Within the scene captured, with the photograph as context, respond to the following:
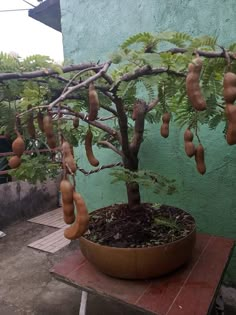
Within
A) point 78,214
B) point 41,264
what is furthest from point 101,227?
point 41,264

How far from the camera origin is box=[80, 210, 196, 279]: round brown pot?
1.24 metres

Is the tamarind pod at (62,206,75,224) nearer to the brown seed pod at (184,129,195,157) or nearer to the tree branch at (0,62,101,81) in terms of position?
the tree branch at (0,62,101,81)

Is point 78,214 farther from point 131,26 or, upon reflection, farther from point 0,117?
point 131,26

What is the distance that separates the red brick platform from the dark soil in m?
0.18

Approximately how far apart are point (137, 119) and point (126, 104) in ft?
0.57

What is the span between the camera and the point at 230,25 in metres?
1.82

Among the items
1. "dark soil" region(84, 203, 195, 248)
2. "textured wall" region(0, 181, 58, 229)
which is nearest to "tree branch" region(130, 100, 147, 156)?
"dark soil" region(84, 203, 195, 248)

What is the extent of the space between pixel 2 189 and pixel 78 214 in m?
3.40

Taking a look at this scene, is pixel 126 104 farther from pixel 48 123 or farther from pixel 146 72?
pixel 48 123

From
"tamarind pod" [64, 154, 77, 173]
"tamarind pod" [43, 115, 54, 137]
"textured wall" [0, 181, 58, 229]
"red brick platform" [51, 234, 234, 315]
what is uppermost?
"tamarind pod" [43, 115, 54, 137]

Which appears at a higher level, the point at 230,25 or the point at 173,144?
the point at 230,25

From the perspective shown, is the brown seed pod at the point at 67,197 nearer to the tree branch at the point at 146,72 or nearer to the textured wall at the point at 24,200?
the tree branch at the point at 146,72

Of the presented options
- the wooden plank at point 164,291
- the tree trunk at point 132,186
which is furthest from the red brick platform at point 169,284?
the tree trunk at point 132,186

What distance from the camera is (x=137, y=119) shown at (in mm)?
1399
